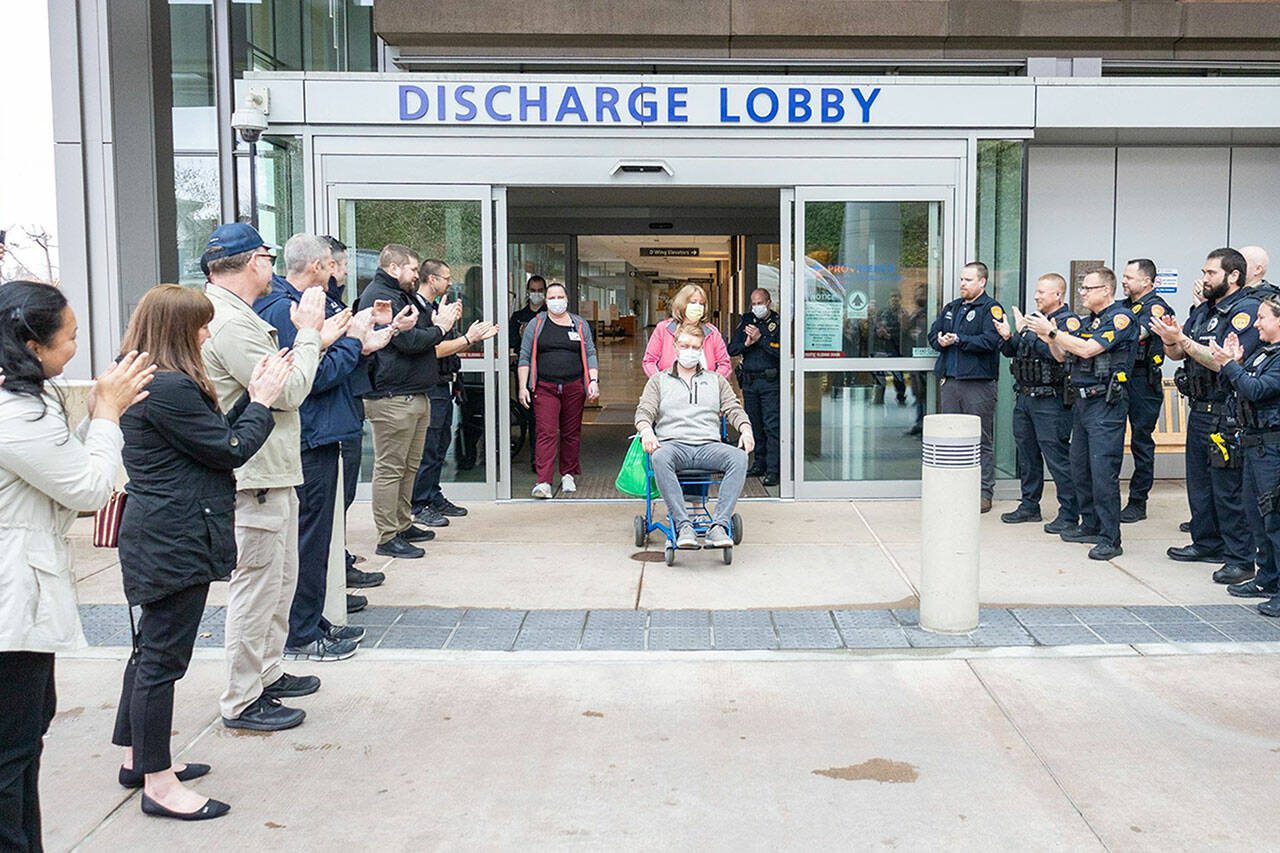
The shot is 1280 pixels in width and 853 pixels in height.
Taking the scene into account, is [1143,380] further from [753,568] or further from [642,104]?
[642,104]

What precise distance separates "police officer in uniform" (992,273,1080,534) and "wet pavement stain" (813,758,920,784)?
4.30 meters

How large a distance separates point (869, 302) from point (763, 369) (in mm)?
1351

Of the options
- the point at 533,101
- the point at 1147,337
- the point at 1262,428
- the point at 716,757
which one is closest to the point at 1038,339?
the point at 1147,337

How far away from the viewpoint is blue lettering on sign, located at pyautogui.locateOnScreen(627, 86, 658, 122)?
900 centimetres

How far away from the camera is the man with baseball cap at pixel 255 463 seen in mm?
4180

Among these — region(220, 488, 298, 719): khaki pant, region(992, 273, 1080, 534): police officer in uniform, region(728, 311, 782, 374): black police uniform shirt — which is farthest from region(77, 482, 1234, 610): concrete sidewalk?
region(728, 311, 782, 374): black police uniform shirt

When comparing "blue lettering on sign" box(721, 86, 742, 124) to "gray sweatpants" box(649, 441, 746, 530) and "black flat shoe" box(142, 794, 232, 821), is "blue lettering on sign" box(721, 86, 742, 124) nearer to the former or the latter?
"gray sweatpants" box(649, 441, 746, 530)

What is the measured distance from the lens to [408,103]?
8.94m

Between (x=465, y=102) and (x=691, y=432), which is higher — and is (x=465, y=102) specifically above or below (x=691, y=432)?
above

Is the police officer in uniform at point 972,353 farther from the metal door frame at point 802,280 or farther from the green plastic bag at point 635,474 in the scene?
the green plastic bag at point 635,474

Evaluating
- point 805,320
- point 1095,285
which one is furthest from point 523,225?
point 1095,285

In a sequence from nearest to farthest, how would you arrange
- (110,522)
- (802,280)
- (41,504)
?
(41,504) < (110,522) < (802,280)

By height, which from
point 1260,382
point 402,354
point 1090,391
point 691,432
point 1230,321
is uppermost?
point 1230,321

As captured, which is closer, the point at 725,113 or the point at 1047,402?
the point at 1047,402
